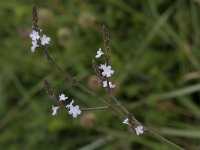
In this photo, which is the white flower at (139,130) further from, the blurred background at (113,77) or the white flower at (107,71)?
the blurred background at (113,77)

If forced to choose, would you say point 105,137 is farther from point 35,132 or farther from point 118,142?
point 35,132

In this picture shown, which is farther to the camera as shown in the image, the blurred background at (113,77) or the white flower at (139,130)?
the blurred background at (113,77)

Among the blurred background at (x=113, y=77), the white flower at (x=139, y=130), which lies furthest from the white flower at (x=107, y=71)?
the blurred background at (x=113, y=77)

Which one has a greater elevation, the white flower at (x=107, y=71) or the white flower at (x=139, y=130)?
the white flower at (x=107, y=71)

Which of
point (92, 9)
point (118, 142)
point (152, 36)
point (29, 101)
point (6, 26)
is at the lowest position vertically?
point (118, 142)

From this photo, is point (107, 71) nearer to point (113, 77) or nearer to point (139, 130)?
point (139, 130)

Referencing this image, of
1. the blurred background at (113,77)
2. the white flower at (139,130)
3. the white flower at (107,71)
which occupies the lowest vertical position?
the white flower at (139,130)

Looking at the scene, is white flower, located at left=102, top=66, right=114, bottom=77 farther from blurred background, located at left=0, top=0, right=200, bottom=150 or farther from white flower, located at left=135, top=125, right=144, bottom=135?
blurred background, located at left=0, top=0, right=200, bottom=150

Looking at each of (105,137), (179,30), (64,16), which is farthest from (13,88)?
(179,30)

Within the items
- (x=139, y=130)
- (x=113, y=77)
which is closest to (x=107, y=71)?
(x=139, y=130)
